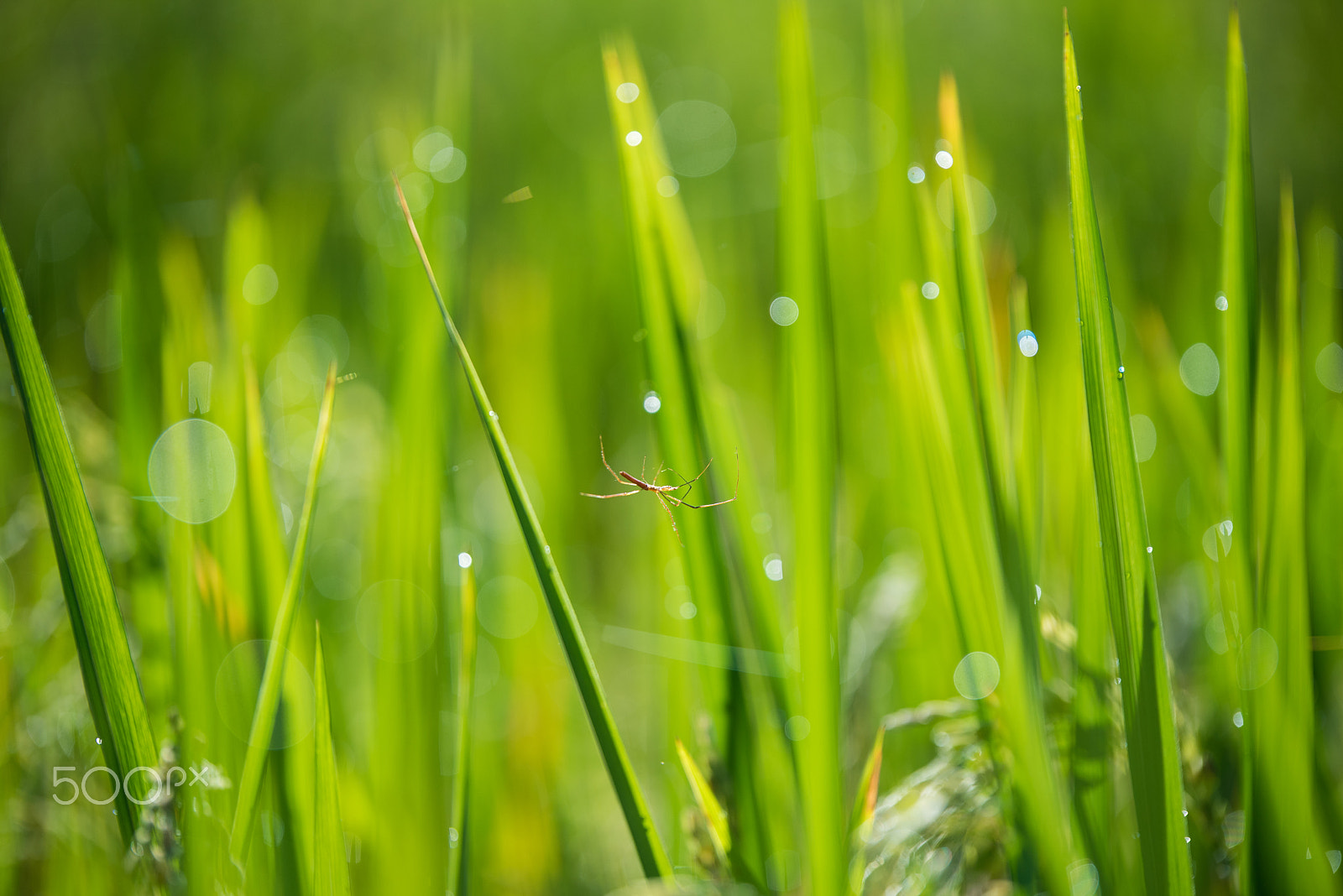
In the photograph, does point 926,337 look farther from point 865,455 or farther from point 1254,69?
point 1254,69

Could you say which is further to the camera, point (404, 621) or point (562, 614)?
point (404, 621)

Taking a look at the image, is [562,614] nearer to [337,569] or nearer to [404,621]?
[404,621]

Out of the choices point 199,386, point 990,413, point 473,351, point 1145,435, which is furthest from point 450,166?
point 1145,435

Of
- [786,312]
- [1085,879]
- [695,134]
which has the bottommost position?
[1085,879]

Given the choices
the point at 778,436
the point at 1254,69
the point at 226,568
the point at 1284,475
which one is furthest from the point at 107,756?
the point at 1254,69

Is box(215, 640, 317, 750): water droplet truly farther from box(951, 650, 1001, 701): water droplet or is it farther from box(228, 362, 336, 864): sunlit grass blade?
box(951, 650, 1001, 701): water droplet
